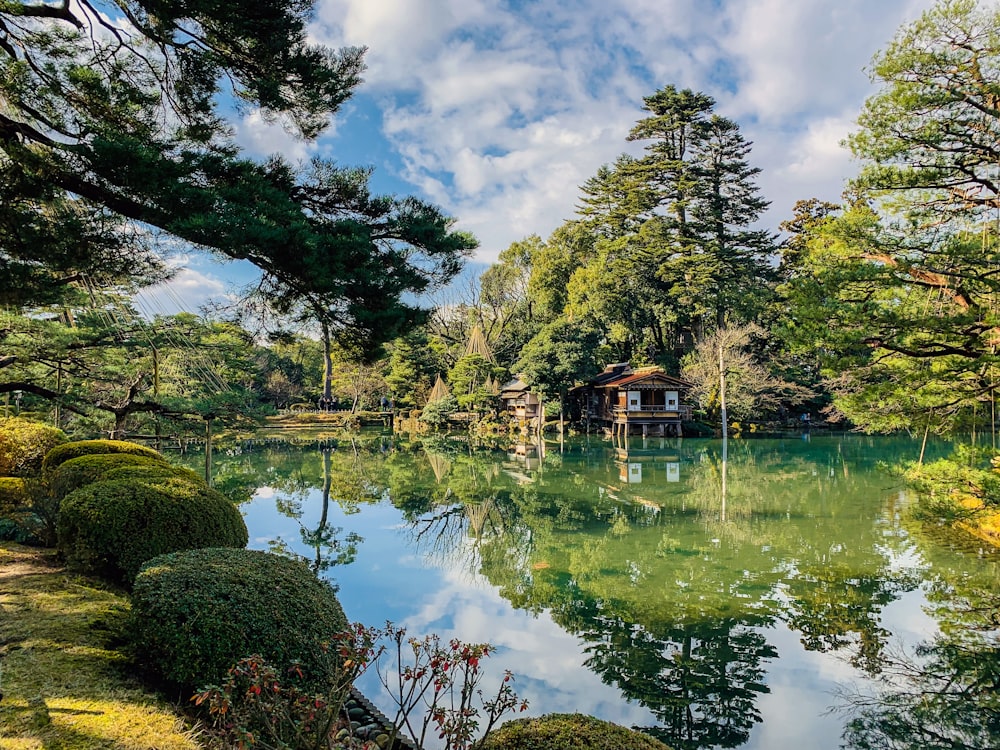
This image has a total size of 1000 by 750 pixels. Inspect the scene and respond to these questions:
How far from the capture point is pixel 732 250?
2502 cm

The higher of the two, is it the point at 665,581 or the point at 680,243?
the point at 680,243

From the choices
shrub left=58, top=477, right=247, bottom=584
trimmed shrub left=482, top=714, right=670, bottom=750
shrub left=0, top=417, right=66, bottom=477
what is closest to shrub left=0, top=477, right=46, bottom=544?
shrub left=0, top=417, right=66, bottom=477

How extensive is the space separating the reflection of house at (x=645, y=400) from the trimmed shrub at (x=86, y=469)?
18190 mm

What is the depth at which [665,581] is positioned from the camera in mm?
→ 6727

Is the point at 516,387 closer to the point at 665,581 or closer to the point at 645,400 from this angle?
the point at 645,400

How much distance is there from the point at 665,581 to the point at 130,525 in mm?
5516

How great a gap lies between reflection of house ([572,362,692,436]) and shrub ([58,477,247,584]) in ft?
60.9

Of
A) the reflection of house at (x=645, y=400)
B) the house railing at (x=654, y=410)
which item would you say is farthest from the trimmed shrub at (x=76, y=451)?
the house railing at (x=654, y=410)

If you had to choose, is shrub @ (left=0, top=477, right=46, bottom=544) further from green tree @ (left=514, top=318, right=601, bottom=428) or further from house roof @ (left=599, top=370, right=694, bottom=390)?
house roof @ (left=599, top=370, right=694, bottom=390)

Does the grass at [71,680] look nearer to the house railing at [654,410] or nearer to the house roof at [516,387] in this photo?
the house railing at [654,410]

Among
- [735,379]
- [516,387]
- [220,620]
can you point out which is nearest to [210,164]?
[220,620]

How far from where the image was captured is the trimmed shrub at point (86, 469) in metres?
5.09

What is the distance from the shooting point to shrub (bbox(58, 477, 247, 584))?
4207 mm

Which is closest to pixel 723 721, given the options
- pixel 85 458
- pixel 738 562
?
pixel 738 562
